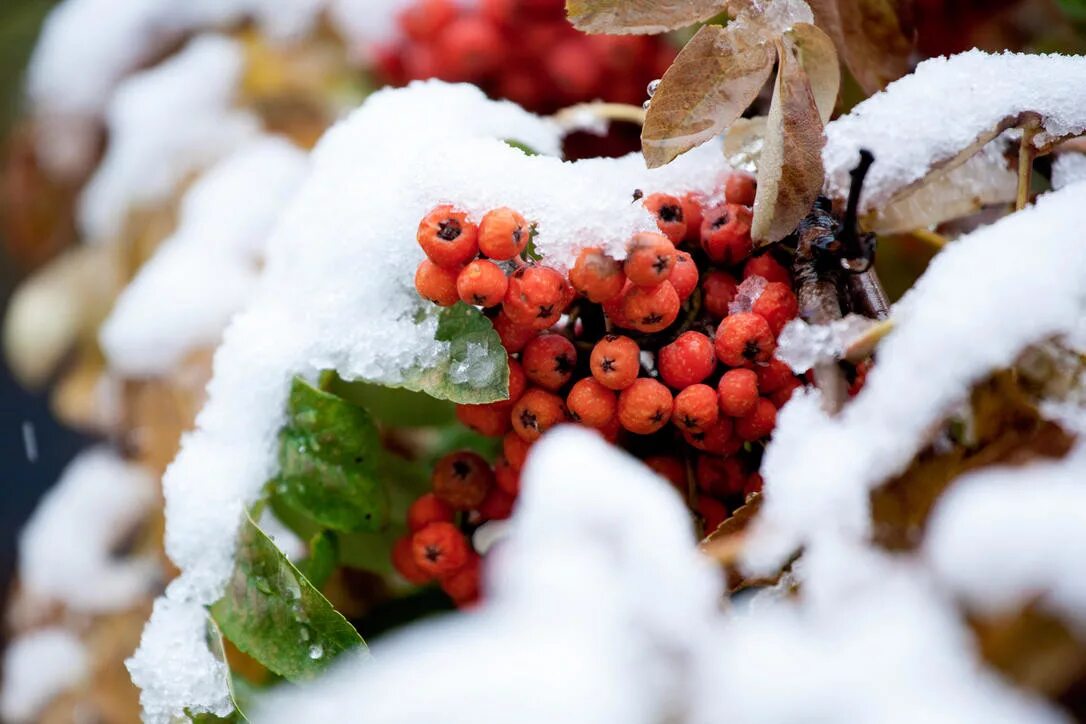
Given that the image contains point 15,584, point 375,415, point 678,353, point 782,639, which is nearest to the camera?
point 782,639

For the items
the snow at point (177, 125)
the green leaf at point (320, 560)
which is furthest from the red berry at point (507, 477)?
the snow at point (177, 125)

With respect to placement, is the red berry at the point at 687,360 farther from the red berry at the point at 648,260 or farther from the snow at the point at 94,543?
the snow at the point at 94,543

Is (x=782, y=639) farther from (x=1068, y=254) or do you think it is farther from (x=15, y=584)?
(x=15, y=584)

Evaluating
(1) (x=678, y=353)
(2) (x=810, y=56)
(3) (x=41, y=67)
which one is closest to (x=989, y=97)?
(2) (x=810, y=56)

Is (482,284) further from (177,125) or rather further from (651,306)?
(177,125)

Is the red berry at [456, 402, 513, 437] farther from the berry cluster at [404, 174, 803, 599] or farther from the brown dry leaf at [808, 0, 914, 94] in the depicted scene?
the brown dry leaf at [808, 0, 914, 94]

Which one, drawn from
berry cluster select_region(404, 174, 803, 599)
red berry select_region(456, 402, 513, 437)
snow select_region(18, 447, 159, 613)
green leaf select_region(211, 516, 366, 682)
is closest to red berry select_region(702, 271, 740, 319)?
berry cluster select_region(404, 174, 803, 599)
